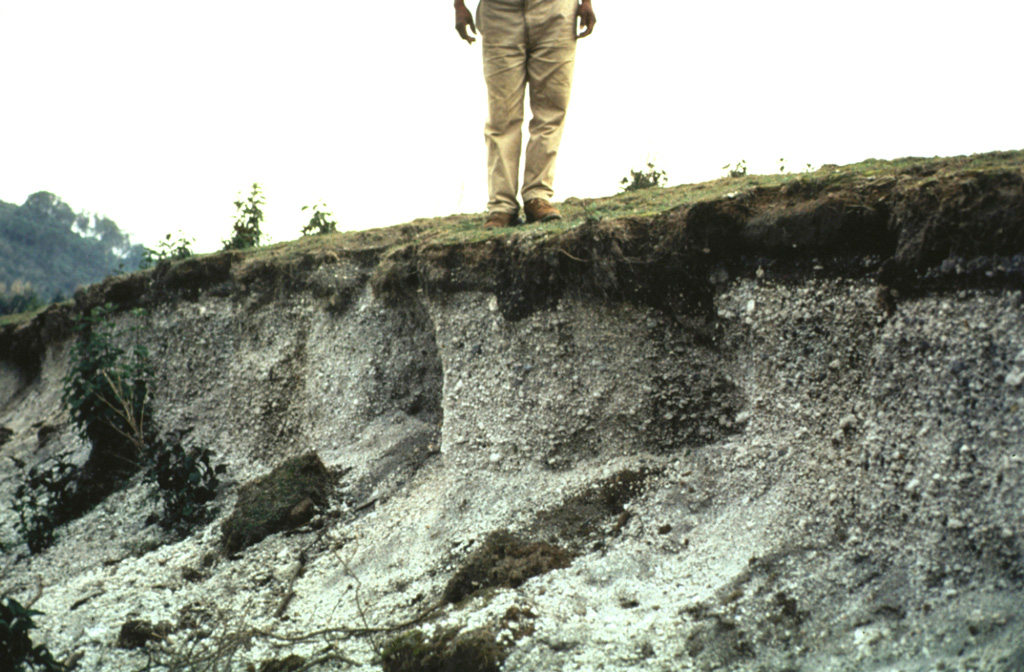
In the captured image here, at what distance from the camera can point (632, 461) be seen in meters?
4.36

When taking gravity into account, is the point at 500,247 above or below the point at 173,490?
above

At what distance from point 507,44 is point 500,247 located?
137 centimetres

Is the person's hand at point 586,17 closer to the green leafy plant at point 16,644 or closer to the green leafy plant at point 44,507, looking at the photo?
the green leafy plant at point 16,644

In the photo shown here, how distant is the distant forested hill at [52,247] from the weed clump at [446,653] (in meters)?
61.5

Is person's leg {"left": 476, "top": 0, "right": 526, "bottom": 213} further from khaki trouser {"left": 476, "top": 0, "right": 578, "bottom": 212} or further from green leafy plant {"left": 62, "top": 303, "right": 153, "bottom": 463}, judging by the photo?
green leafy plant {"left": 62, "top": 303, "right": 153, "bottom": 463}

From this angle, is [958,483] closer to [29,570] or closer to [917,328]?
[917,328]

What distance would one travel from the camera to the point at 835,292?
3.73 m

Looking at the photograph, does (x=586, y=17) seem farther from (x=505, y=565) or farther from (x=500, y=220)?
(x=505, y=565)

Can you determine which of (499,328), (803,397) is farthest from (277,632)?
(803,397)

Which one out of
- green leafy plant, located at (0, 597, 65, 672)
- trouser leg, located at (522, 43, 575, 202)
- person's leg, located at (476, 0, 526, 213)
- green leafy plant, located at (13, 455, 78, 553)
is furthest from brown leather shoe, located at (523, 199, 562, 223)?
green leafy plant, located at (13, 455, 78, 553)

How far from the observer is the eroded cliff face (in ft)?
10.2

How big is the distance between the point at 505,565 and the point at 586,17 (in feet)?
11.6

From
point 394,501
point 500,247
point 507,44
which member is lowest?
point 394,501

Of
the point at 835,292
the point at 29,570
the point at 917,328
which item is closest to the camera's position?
the point at 917,328
